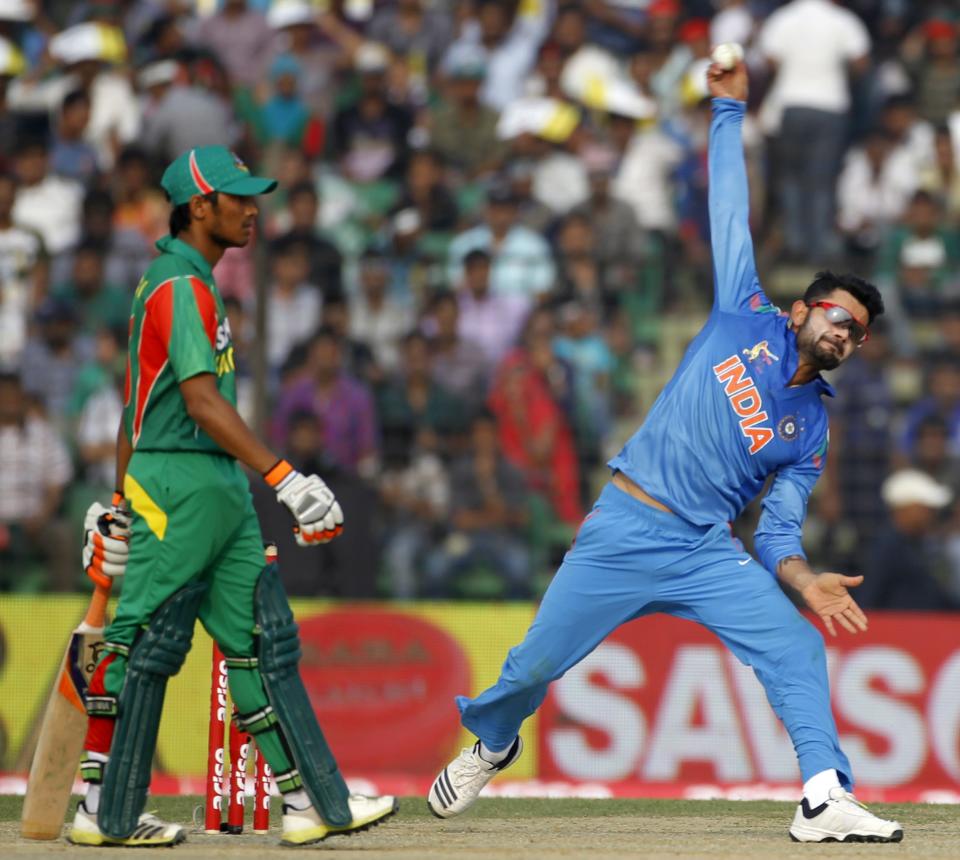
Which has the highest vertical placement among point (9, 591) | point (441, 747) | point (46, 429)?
point (46, 429)

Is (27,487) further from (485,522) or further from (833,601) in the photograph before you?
(833,601)

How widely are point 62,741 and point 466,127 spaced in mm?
8507

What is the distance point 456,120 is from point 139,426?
845cm

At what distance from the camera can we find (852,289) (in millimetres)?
6293

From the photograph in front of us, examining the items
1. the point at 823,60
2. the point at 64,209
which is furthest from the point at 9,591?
the point at 823,60

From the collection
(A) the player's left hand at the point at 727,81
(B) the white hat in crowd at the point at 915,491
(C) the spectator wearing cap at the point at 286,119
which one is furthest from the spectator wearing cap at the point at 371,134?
(A) the player's left hand at the point at 727,81

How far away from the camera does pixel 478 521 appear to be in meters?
10.8

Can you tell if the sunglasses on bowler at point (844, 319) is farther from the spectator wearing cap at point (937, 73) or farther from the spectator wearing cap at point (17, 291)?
the spectator wearing cap at point (937, 73)

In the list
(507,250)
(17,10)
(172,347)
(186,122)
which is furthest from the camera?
(17,10)

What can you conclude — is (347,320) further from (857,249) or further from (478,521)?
(857,249)

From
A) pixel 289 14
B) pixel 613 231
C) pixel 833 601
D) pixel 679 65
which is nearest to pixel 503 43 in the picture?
pixel 679 65

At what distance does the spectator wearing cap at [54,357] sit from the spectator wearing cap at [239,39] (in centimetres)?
336

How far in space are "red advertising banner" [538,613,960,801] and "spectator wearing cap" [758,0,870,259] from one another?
12.3 feet

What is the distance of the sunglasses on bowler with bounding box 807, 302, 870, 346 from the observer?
626cm
